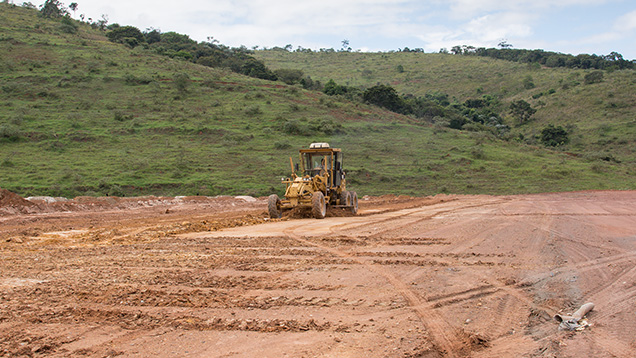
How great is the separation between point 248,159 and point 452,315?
29285 mm

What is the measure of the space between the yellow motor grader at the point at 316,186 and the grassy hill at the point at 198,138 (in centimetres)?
1070

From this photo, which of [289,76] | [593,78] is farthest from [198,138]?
[593,78]

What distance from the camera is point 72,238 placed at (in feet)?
38.1

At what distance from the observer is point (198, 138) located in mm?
37531

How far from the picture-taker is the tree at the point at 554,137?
161 feet

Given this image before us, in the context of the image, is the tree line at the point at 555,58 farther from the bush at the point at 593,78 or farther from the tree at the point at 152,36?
the tree at the point at 152,36

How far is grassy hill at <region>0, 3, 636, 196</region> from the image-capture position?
29.1 metres

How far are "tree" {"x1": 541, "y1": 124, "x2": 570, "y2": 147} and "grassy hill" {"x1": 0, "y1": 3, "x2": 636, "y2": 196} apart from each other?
423 centimetres

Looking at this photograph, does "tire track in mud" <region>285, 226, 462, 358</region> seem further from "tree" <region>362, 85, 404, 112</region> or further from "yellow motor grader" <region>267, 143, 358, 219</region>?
"tree" <region>362, 85, 404, 112</region>

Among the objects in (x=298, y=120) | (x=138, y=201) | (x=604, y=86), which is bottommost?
(x=138, y=201)

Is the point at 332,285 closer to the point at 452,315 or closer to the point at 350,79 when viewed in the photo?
the point at 452,315

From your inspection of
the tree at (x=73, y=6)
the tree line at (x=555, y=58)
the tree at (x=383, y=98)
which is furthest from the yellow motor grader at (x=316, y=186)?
the tree at (x=73, y=6)

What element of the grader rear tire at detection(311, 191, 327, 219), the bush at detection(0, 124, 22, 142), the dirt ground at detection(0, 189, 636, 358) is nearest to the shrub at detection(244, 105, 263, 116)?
the bush at detection(0, 124, 22, 142)

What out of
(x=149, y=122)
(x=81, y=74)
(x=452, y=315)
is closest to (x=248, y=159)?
(x=149, y=122)
